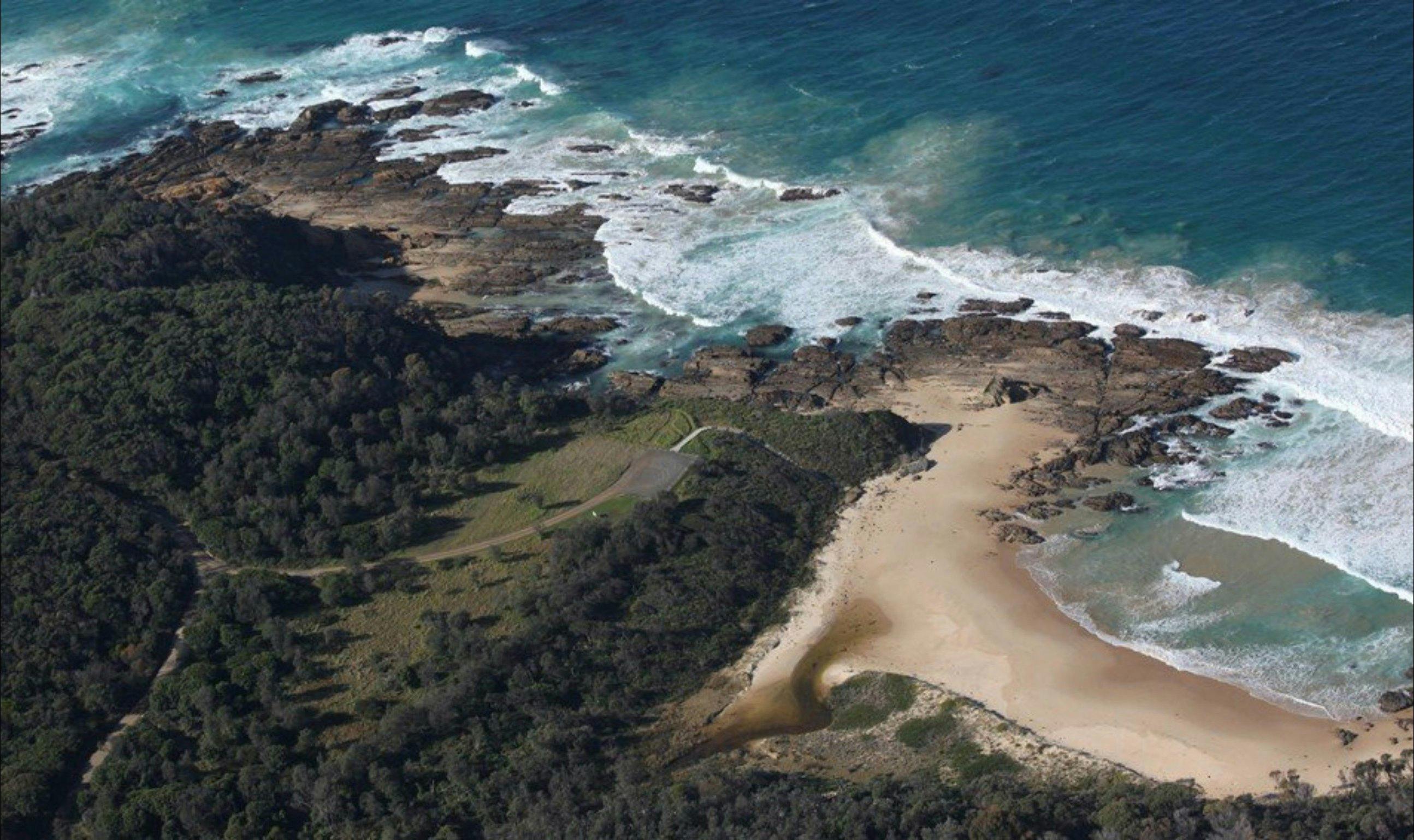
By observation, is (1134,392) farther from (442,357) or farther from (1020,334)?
(442,357)

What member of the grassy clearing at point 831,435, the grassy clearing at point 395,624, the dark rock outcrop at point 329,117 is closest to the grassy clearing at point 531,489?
the grassy clearing at point 395,624

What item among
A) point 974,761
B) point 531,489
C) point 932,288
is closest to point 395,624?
point 531,489

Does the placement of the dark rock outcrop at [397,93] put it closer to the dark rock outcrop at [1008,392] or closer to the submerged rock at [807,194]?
the submerged rock at [807,194]

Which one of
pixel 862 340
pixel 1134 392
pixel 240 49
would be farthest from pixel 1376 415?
pixel 240 49

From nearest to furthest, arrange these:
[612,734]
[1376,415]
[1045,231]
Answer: [612,734] → [1376,415] → [1045,231]

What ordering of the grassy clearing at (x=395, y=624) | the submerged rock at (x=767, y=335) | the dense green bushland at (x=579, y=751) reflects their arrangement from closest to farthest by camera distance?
the dense green bushland at (x=579, y=751) < the grassy clearing at (x=395, y=624) < the submerged rock at (x=767, y=335)

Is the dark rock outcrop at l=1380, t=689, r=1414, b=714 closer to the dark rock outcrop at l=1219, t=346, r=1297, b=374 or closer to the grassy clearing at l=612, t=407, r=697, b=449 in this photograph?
the dark rock outcrop at l=1219, t=346, r=1297, b=374

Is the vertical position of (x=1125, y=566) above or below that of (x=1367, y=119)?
below

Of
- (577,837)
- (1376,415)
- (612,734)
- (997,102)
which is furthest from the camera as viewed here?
(997,102)
